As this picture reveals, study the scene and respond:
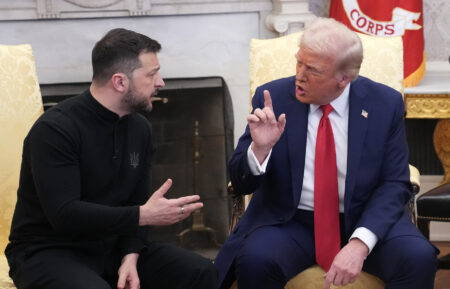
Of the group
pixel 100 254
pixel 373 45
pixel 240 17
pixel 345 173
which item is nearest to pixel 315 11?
pixel 240 17

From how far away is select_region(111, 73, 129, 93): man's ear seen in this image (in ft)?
8.73

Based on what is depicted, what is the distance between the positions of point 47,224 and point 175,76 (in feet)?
6.68

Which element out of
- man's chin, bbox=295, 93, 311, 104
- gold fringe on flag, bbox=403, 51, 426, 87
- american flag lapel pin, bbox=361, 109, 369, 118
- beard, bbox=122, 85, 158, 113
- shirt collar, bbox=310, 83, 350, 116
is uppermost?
beard, bbox=122, 85, 158, 113

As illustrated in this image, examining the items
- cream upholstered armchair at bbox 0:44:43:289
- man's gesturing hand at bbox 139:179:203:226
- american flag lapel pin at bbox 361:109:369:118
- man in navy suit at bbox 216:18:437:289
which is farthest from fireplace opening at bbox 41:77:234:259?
man's gesturing hand at bbox 139:179:203:226

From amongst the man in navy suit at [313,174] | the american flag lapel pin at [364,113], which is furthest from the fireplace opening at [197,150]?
the american flag lapel pin at [364,113]

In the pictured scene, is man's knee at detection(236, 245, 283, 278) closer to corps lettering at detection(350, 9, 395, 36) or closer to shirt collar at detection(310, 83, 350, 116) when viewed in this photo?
shirt collar at detection(310, 83, 350, 116)

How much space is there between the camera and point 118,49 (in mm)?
2666

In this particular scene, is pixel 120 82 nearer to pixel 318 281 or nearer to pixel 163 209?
pixel 163 209

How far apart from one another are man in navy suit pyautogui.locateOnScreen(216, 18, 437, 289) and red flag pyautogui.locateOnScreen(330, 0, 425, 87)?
Result: 150cm

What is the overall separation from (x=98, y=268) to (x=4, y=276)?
1.07ft

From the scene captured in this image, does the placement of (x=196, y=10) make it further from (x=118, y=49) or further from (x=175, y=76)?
Result: (x=118, y=49)

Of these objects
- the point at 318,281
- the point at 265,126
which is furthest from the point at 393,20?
the point at 318,281

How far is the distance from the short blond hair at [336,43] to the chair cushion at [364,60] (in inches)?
23.4

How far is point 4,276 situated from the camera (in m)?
2.71
